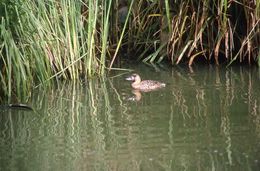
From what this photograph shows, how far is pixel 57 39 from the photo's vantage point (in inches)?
336

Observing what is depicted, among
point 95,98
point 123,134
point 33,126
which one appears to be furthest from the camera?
point 95,98

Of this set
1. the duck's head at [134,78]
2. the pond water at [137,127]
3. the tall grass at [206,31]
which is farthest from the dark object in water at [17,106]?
the tall grass at [206,31]

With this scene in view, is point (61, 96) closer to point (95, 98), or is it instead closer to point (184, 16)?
point (95, 98)

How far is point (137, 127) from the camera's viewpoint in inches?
259

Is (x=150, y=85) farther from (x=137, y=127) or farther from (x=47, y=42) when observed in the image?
(x=137, y=127)

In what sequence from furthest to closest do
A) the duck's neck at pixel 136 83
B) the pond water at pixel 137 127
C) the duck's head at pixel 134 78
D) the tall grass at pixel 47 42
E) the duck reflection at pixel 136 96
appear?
1. the duck's head at pixel 134 78
2. the duck's neck at pixel 136 83
3. the duck reflection at pixel 136 96
4. the tall grass at pixel 47 42
5. the pond water at pixel 137 127

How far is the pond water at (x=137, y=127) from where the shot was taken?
5594 mm

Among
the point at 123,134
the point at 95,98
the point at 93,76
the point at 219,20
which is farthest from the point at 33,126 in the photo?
the point at 219,20

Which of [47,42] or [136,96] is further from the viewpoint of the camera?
[47,42]

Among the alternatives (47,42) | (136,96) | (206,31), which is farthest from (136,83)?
(206,31)

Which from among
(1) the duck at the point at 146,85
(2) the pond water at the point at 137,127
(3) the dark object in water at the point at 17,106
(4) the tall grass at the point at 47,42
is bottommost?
(2) the pond water at the point at 137,127

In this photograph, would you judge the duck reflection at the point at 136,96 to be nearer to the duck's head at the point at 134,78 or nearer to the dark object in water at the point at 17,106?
the duck's head at the point at 134,78

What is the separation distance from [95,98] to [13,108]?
1.04 metres

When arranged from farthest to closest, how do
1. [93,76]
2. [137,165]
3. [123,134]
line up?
[93,76] < [123,134] < [137,165]
